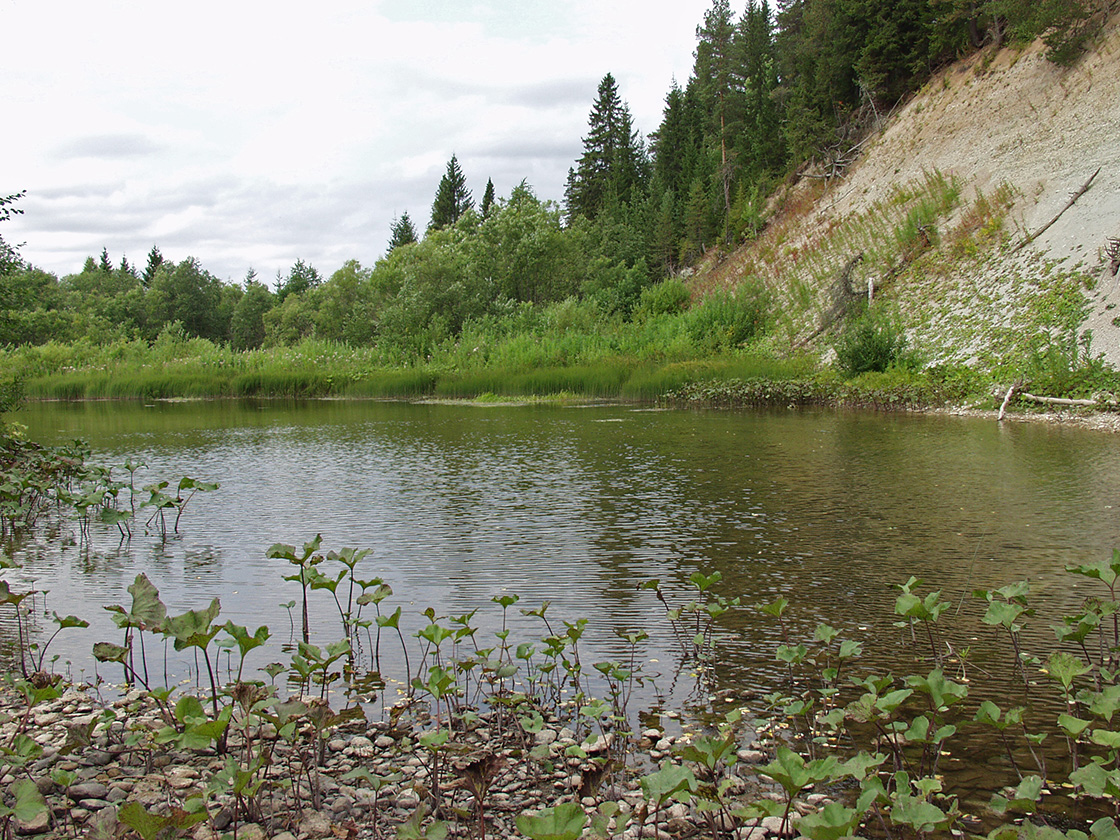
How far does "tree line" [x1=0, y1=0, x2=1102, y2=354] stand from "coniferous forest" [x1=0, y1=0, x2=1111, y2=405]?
10cm

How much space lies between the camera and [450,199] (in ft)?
231

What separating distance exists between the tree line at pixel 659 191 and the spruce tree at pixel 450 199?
0.56ft

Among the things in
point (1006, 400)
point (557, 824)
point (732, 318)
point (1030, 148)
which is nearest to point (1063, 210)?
point (1030, 148)

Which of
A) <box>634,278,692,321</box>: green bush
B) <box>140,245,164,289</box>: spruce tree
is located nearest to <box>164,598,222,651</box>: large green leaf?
<box>634,278,692,321</box>: green bush

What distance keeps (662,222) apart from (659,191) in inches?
257

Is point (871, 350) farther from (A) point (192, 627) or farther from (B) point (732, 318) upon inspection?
(A) point (192, 627)

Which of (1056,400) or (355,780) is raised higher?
(1056,400)

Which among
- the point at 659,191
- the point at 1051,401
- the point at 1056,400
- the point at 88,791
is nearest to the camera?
the point at 88,791

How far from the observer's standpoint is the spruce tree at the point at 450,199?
7038cm

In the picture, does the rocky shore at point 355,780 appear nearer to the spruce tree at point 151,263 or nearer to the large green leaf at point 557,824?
the large green leaf at point 557,824

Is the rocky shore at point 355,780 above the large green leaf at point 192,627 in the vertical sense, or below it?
below

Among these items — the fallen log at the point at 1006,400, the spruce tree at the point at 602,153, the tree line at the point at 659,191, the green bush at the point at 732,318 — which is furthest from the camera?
the spruce tree at the point at 602,153

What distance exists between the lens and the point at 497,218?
39469 mm

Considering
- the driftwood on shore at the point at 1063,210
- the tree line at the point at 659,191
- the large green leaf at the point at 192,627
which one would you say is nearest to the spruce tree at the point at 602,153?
the tree line at the point at 659,191
